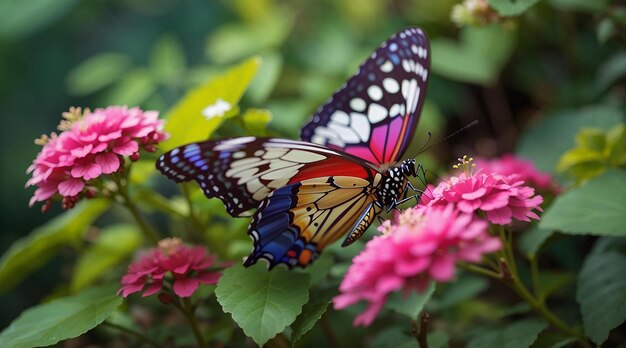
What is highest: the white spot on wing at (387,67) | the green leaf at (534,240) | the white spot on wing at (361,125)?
the white spot on wing at (387,67)

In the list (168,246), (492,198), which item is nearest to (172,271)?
(168,246)

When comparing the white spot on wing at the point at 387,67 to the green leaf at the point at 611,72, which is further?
the green leaf at the point at 611,72

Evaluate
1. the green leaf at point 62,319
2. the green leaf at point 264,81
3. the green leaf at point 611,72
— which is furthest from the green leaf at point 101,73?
the green leaf at point 611,72

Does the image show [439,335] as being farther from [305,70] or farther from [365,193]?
[305,70]

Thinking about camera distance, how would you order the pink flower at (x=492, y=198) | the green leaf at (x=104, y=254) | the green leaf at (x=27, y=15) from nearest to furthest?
the pink flower at (x=492, y=198) → the green leaf at (x=104, y=254) → the green leaf at (x=27, y=15)

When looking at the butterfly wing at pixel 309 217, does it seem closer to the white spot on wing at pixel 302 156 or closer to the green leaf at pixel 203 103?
the white spot on wing at pixel 302 156

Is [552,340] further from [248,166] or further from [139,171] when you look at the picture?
[139,171]
